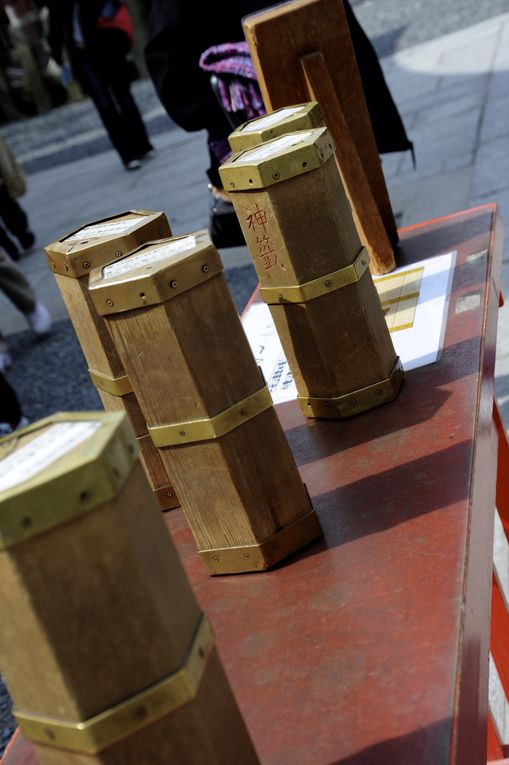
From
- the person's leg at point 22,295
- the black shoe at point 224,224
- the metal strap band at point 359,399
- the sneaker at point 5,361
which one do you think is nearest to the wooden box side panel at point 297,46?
the black shoe at point 224,224

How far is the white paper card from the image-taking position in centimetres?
192

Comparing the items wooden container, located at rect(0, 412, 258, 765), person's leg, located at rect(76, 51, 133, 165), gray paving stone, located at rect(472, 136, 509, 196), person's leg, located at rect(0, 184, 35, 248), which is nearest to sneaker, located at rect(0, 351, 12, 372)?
person's leg, located at rect(0, 184, 35, 248)

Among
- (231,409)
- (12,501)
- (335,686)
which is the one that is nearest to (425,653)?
(335,686)

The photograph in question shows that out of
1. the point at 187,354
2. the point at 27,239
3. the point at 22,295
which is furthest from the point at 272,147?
the point at 27,239

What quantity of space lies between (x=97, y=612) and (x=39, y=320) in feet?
17.2

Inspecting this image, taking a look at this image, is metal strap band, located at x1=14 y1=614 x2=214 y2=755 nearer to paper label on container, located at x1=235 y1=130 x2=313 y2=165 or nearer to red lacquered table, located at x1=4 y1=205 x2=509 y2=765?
red lacquered table, located at x1=4 y1=205 x2=509 y2=765

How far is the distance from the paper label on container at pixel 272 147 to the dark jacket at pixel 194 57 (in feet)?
4.30

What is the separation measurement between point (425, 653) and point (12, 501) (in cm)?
53

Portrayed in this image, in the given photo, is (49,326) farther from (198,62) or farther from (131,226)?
(131,226)

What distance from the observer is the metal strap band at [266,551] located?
1.38 meters

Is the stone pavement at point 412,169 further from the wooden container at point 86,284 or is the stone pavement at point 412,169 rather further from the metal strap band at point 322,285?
the wooden container at point 86,284

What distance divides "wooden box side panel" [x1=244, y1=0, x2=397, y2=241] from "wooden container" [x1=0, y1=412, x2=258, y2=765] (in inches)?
57.3

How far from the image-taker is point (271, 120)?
1823mm

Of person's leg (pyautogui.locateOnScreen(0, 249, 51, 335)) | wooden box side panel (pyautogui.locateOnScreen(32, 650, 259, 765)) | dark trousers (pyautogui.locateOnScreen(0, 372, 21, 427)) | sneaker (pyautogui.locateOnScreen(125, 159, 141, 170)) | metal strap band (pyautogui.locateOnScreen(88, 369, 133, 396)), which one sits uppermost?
metal strap band (pyautogui.locateOnScreen(88, 369, 133, 396))
